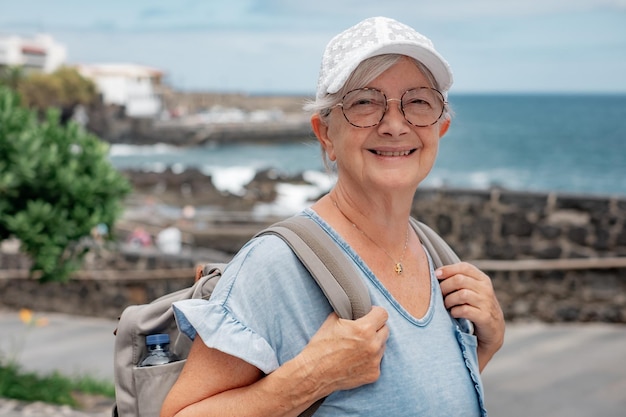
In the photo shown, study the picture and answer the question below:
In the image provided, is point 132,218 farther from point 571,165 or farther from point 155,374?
point 571,165

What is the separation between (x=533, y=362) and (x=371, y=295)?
657cm

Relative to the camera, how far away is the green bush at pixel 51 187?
244 inches

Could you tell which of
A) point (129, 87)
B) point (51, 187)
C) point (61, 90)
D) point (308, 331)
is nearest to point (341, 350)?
point (308, 331)

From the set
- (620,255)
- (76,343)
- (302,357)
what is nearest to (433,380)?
(302,357)

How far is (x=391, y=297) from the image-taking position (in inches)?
61.5

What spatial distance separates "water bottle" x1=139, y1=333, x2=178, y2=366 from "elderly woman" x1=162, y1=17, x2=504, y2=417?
0.09 m

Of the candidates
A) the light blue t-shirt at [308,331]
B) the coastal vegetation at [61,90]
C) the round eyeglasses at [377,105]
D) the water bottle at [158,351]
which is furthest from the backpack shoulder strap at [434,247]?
the coastal vegetation at [61,90]

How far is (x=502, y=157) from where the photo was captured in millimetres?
65625

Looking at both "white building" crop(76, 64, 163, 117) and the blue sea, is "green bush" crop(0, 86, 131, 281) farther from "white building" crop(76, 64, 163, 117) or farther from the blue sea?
"white building" crop(76, 64, 163, 117)

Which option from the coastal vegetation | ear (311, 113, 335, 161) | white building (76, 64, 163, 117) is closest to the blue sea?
the coastal vegetation

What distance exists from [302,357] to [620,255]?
7884 mm

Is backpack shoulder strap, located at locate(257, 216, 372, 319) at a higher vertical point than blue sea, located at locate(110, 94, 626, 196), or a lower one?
higher

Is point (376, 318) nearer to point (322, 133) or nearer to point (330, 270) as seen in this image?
point (330, 270)

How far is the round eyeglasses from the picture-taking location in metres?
1.57
